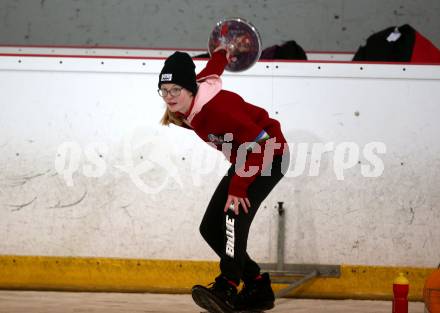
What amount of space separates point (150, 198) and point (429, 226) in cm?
164

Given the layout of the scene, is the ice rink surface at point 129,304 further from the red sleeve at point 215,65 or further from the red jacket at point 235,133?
the red sleeve at point 215,65

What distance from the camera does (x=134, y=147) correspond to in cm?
477

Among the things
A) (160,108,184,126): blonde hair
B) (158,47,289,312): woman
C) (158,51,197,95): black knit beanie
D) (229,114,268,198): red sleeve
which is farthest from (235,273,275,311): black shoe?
(158,51,197,95): black knit beanie

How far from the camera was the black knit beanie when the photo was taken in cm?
343

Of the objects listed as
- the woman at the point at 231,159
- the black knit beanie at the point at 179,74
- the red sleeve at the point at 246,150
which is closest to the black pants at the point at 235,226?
the woman at the point at 231,159

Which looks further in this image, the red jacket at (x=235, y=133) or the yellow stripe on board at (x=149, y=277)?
the yellow stripe on board at (x=149, y=277)

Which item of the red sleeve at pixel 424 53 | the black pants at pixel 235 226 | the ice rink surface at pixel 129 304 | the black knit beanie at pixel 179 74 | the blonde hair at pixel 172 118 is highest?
the red sleeve at pixel 424 53

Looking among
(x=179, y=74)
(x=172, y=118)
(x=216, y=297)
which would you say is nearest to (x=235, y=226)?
(x=216, y=297)

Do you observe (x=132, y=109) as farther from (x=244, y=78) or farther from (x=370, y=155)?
(x=370, y=155)

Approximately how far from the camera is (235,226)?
346 cm

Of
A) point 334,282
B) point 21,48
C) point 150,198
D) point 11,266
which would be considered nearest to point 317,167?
point 334,282

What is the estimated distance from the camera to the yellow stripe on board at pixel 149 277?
15.2ft

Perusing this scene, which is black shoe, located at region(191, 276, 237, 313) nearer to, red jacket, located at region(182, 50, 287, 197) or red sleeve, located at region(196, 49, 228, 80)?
red jacket, located at region(182, 50, 287, 197)

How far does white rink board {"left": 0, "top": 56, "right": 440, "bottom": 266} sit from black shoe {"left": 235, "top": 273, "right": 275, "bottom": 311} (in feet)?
3.31
